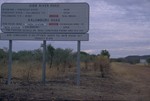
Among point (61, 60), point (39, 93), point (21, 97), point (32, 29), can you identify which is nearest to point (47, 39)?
point (32, 29)

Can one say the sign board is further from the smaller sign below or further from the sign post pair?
the smaller sign below

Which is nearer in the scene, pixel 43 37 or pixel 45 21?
pixel 45 21

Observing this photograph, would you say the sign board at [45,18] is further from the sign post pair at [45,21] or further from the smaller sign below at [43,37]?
the smaller sign below at [43,37]

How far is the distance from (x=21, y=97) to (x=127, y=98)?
439cm

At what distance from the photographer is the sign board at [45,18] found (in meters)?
23.2

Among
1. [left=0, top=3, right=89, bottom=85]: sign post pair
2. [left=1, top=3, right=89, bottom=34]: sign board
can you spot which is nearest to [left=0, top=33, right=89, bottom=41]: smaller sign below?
[left=0, top=3, right=89, bottom=85]: sign post pair

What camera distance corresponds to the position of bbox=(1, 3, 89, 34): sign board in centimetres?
2320

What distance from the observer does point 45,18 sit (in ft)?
76.8

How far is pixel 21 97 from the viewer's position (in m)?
17.1

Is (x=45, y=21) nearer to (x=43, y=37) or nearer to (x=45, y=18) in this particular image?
(x=45, y=18)

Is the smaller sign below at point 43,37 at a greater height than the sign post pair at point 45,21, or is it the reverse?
the sign post pair at point 45,21

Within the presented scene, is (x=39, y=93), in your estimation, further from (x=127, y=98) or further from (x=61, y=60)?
(x=61, y=60)

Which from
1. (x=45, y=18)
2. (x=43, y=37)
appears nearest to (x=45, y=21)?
(x=45, y=18)

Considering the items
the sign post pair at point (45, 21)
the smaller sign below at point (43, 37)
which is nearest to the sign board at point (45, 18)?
the sign post pair at point (45, 21)
